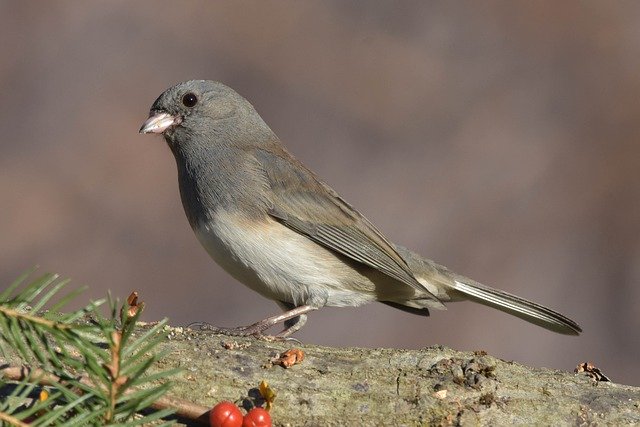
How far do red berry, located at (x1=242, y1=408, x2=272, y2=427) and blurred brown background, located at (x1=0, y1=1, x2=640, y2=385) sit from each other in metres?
2.21

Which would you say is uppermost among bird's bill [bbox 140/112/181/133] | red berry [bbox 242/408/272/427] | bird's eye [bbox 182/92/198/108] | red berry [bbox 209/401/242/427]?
bird's eye [bbox 182/92/198/108]

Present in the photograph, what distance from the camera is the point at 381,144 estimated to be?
15.0ft

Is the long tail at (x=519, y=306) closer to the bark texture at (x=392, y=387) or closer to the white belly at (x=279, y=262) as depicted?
the white belly at (x=279, y=262)

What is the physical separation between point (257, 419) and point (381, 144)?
2.72 metres

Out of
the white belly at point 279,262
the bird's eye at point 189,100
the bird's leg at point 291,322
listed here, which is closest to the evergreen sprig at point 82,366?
the white belly at point 279,262

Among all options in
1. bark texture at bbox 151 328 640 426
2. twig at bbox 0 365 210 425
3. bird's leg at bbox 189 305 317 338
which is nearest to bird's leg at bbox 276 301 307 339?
bird's leg at bbox 189 305 317 338

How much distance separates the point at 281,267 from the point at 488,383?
113 centimetres

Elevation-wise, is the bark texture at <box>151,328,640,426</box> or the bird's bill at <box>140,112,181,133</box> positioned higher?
the bird's bill at <box>140,112,181,133</box>

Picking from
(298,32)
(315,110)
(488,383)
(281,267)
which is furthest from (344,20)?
(488,383)

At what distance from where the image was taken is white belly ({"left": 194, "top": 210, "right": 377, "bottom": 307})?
3.26m

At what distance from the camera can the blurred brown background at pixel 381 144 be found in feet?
14.1

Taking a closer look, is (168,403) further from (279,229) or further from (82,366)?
(279,229)

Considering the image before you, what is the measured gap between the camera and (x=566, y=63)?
15.5 ft

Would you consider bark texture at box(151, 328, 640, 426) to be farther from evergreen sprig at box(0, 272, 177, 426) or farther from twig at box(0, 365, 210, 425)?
evergreen sprig at box(0, 272, 177, 426)
